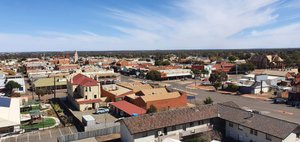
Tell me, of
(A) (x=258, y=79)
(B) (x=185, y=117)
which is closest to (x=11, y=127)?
(B) (x=185, y=117)

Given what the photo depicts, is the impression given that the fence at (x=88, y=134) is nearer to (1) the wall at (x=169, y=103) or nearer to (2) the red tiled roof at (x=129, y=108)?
(2) the red tiled roof at (x=129, y=108)

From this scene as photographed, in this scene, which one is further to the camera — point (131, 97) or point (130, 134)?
point (131, 97)

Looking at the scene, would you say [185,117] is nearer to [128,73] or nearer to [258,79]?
[258,79]

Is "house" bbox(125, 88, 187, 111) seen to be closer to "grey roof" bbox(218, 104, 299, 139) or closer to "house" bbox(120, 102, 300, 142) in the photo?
"house" bbox(120, 102, 300, 142)

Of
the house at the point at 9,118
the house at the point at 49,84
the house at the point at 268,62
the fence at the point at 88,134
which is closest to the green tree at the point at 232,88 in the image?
the fence at the point at 88,134

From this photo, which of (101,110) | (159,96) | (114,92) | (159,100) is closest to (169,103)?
(159,96)

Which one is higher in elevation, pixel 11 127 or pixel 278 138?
pixel 278 138
